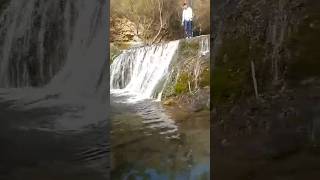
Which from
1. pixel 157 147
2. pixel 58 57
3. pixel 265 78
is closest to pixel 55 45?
pixel 58 57

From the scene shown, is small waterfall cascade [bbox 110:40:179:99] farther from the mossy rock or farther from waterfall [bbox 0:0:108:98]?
the mossy rock

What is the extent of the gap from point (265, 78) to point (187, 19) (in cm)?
90

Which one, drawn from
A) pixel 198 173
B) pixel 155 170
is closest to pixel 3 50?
pixel 155 170

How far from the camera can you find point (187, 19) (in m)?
5.25

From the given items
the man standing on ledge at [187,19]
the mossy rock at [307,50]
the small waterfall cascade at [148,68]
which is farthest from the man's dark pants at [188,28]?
the mossy rock at [307,50]

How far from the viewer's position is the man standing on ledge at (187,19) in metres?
5.24

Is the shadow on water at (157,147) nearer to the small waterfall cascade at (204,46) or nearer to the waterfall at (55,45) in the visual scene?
the waterfall at (55,45)

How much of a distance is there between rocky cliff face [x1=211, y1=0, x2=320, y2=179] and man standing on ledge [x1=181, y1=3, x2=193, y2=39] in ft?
0.73

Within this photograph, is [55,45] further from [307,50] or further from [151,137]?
[307,50]

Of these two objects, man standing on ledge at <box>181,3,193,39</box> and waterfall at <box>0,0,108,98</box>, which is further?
man standing on ledge at <box>181,3,193,39</box>

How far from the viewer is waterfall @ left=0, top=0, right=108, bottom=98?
16.9 feet

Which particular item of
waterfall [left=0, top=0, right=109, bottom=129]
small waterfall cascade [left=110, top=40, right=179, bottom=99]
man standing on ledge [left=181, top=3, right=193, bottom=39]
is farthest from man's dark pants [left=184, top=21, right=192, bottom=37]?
waterfall [left=0, top=0, right=109, bottom=129]

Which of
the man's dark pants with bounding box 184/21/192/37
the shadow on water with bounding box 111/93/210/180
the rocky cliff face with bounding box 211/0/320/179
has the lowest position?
the shadow on water with bounding box 111/93/210/180

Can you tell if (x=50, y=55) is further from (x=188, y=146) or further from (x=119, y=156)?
(x=188, y=146)
